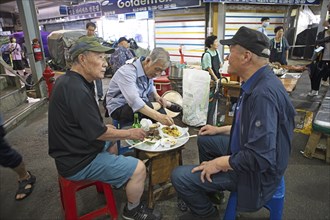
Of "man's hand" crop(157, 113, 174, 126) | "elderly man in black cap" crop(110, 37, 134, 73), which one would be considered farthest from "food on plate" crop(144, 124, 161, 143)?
"elderly man in black cap" crop(110, 37, 134, 73)

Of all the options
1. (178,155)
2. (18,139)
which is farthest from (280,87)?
(18,139)

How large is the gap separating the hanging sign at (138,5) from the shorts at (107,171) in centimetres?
657

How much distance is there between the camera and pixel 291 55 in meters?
12.0

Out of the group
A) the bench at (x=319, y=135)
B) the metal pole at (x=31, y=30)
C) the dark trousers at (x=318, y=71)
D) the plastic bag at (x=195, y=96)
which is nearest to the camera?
the bench at (x=319, y=135)

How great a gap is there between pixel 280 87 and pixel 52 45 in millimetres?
12932

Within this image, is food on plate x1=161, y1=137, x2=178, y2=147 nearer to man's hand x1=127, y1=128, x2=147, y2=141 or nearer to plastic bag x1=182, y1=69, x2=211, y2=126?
man's hand x1=127, y1=128, x2=147, y2=141

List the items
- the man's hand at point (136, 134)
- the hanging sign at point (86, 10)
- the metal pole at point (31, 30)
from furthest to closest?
the hanging sign at point (86, 10) < the metal pole at point (31, 30) < the man's hand at point (136, 134)

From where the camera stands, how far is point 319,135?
10.7 ft

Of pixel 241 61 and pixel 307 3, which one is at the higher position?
pixel 307 3

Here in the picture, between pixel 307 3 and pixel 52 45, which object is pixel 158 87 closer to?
pixel 307 3

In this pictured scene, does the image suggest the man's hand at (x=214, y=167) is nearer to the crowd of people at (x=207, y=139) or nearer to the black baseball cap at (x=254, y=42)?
the crowd of people at (x=207, y=139)

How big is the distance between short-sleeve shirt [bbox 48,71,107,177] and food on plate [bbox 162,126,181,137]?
0.78 meters

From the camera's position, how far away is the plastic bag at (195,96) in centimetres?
401

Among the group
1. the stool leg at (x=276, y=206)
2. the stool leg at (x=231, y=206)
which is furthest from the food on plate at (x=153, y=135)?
the stool leg at (x=276, y=206)
